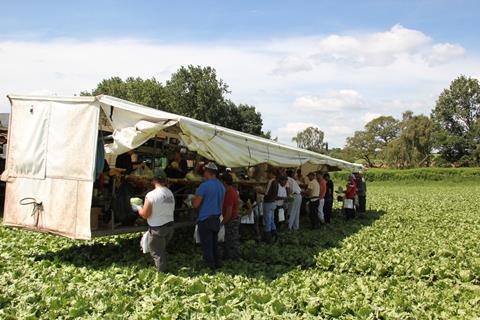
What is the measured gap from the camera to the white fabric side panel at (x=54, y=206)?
27.2 feet

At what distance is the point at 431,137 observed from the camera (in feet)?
245

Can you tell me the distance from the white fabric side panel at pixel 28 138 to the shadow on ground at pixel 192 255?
172cm

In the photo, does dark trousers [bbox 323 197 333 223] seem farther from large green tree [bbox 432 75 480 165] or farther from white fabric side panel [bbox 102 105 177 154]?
large green tree [bbox 432 75 480 165]

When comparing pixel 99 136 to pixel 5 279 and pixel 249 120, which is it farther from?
pixel 249 120

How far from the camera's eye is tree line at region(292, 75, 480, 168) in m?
71.3

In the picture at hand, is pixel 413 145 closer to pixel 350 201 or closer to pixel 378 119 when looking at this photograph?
pixel 378 119

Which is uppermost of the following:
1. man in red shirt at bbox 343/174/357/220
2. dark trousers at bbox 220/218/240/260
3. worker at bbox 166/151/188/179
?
worker at bbox 166/151/188/179

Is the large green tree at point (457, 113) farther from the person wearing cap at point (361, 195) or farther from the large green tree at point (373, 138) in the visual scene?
the person wearing cap at point (361, 195)

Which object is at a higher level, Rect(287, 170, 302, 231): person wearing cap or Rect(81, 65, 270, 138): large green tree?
Rect(81, 65, 270, 138): large green tree

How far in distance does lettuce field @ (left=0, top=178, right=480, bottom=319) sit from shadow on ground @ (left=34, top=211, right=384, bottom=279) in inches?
0.9

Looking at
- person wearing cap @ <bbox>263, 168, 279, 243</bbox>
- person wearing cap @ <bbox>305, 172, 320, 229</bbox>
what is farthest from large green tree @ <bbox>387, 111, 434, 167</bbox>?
person wearing cap @ <bbox>263, 168, 279, 243</bbox>

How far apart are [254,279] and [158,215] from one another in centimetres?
188

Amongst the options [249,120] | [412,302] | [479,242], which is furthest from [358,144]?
[412,302]

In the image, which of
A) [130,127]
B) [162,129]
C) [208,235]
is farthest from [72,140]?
[208,235]
